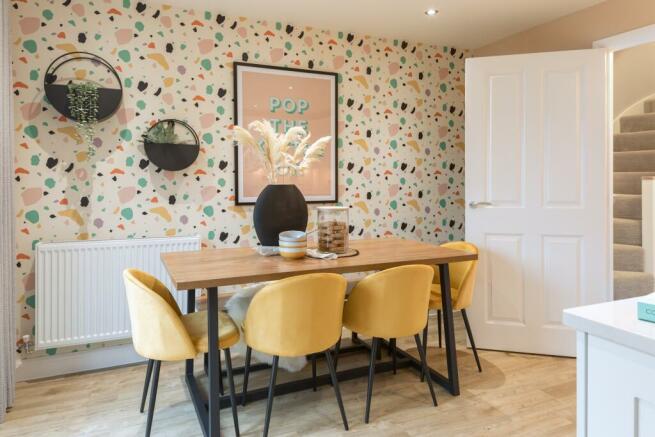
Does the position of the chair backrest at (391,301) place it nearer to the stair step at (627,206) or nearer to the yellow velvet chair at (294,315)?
the yellow velvet chair at (294,315)

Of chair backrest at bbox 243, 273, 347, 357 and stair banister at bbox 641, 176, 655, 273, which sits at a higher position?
stair banister at bbox 641, 176, 655, 273

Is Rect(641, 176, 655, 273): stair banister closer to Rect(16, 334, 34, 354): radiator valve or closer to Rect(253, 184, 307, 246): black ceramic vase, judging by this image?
Rect(253, 184, 307, 246): black ceramic vase

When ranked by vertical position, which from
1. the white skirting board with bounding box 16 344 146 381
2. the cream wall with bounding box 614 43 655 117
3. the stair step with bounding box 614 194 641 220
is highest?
the cream wall with bounding box 614 43 655 117

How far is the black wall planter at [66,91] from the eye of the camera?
105 inches

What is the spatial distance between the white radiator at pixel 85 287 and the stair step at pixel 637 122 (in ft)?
14.9

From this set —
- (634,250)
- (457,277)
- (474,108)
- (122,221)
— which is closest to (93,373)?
(122,221)

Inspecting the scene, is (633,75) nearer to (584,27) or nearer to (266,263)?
(584,27)

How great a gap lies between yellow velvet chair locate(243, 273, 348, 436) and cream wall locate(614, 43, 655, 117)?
13.4 feet

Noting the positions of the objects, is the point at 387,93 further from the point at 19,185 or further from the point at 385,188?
the point at 19,185

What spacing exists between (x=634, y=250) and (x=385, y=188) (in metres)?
2.18

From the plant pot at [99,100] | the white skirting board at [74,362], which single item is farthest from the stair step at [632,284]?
the plant pot at [99,100]

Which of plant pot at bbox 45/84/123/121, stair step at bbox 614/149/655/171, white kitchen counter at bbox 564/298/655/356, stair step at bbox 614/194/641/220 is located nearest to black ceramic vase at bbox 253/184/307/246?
plant pot at bbox 45/84/123/121

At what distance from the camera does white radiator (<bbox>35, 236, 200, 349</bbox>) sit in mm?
2658

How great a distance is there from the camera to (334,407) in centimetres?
234
